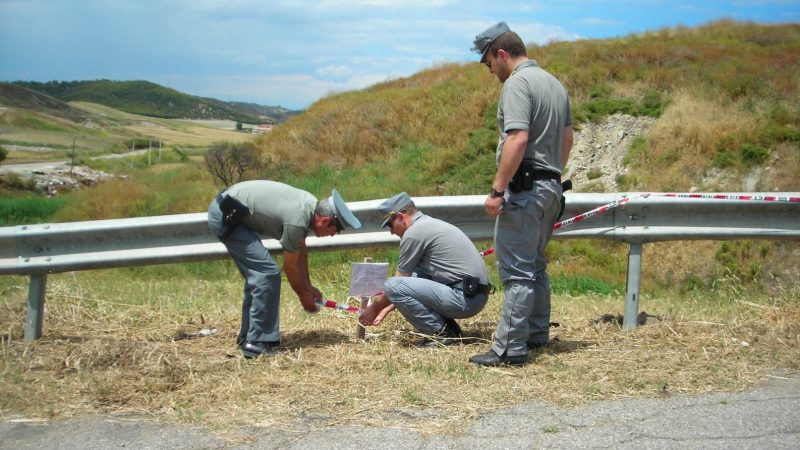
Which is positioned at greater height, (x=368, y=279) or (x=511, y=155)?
(x=511, y=155)

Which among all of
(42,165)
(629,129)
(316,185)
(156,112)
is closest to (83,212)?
(316,185)

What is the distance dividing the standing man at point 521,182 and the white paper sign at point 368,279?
104cm

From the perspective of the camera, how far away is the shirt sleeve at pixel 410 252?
5980 mm

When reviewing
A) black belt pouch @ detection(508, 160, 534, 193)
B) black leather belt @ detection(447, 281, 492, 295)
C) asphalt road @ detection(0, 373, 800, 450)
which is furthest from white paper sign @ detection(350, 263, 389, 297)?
asphalt road @ detection(0, 373, 800, 450)

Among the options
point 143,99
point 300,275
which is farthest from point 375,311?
point 143,99

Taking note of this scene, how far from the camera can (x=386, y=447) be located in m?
3.88

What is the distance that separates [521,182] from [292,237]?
1636 millimetres

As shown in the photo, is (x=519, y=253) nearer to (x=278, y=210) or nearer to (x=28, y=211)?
(x=278, y=210)

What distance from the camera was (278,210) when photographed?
5781 millimetres

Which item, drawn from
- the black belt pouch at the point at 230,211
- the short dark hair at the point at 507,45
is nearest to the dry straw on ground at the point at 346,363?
the black belt pouch at the point at 230,211

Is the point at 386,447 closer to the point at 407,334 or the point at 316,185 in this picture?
the point at 407,334

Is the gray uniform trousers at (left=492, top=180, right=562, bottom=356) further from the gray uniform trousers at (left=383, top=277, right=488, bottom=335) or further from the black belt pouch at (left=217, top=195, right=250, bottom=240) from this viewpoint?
the black belt pouch at (left=217, top=195, right=250, bottom=240)

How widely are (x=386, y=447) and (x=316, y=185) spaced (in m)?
15.4

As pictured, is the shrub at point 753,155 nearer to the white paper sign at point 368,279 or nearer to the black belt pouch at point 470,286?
the black belt pouch at point 470,286
